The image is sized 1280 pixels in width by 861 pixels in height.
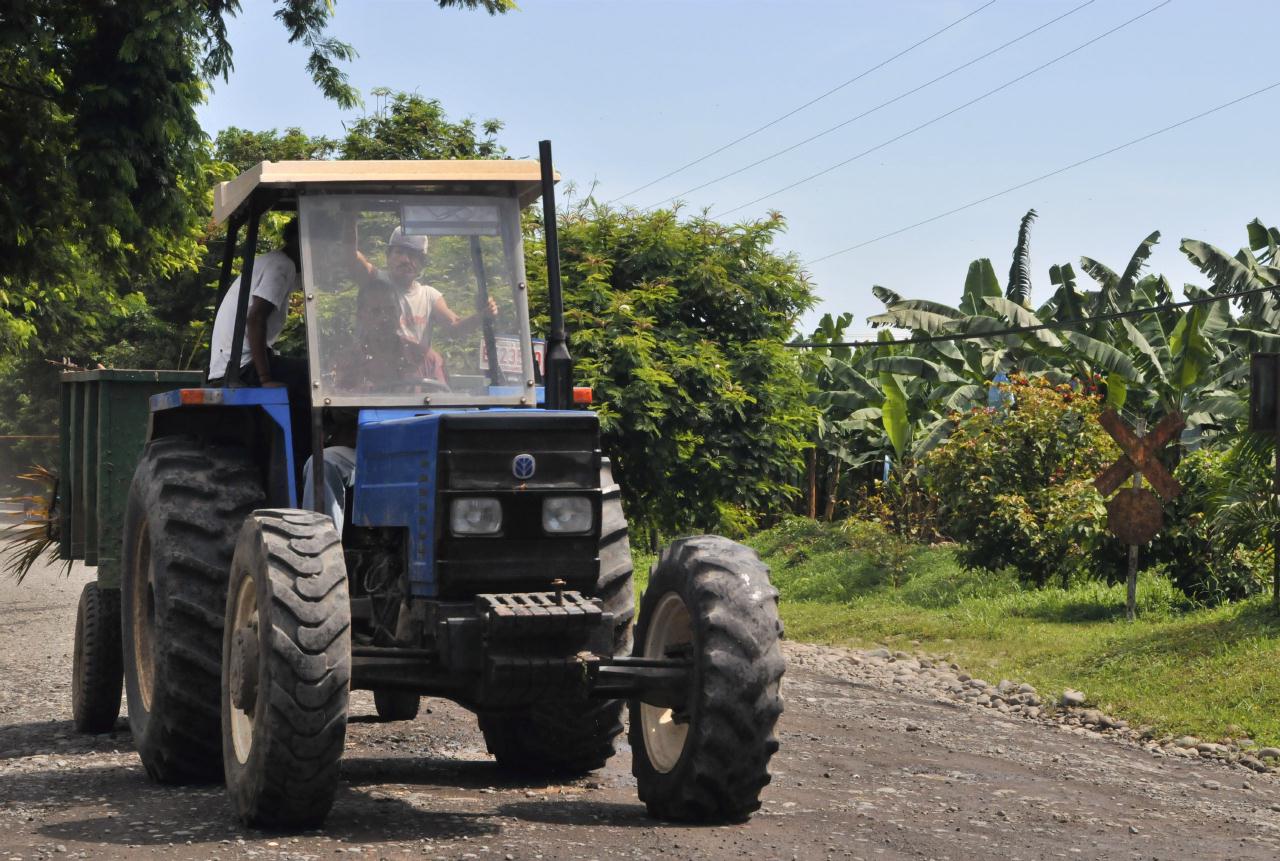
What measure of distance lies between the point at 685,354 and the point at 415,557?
43.0 ft

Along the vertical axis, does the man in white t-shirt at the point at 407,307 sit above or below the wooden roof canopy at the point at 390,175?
below

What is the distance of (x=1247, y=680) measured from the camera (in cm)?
1190

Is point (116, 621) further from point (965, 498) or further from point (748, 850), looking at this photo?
point (965, 498)

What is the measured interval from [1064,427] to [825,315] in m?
15.7

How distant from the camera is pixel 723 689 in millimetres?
6273

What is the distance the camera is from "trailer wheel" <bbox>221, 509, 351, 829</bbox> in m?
5.93

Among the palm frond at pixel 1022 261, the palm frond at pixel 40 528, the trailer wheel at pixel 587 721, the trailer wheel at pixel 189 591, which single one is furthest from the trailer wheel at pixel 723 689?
the palm frond at pixel 1022 261

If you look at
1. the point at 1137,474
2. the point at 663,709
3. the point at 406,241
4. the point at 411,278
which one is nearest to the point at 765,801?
the point at 663,709

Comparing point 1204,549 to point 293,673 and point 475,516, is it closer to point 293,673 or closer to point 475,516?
point 475,516

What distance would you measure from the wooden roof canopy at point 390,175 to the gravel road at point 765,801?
8.74 feet

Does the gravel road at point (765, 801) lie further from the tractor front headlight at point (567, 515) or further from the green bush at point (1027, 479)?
the green bush at point (1027, 479)

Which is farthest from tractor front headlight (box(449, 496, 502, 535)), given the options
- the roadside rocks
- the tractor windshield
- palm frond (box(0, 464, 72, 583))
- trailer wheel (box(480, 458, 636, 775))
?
palm frond (box(0, 464, 72, 583))

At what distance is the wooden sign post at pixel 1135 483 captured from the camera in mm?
14984

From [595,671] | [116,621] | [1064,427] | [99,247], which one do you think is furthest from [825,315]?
[595,671]
